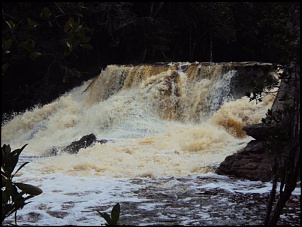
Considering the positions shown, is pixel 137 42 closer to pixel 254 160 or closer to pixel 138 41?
pixel 138 41

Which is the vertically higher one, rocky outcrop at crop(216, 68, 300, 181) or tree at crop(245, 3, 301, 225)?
tree at crop(245, 3, 301, 225)

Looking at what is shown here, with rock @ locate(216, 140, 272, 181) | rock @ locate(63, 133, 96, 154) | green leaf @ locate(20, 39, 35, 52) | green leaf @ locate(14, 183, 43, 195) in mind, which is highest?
green leaf @ locate(20, 39, 35, 52)

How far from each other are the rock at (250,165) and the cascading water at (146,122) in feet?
1.49

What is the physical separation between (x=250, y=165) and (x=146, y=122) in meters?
5.29

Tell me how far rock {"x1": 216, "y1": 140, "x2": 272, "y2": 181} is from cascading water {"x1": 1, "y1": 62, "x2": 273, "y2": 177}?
1.49ft

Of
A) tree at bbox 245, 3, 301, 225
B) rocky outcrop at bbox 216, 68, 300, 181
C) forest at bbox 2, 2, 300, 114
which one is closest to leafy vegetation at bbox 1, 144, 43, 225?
tree at bbox 245, 3, 301, 225

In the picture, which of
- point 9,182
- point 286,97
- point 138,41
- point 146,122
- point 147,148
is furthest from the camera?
point 138,41

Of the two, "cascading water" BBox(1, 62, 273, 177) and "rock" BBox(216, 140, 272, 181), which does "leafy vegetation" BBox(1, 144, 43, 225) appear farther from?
"cascading water" BBox(1, 62, 273, 177)

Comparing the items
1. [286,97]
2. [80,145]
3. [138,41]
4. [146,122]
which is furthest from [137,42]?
[286,97]

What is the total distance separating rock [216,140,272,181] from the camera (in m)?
6.25

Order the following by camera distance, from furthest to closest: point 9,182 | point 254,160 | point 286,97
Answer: point 254,160, point 286,97, point 9,182

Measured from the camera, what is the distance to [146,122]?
1152cm

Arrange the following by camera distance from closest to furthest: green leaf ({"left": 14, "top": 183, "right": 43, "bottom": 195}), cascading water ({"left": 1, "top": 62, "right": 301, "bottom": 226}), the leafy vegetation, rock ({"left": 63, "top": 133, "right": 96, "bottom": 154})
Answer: the leafy vegetation, green leaf ({"left": 14, "top": 183, "right": 43, "bottom": 195}), cascading water ({"left": 1, "top": 62, "right": 301, "bottom": 226}), rock ({"left": 63, "top": 133, "right": 96, "bottom": 154})

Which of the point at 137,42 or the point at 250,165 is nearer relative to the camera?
the point at 250,165
